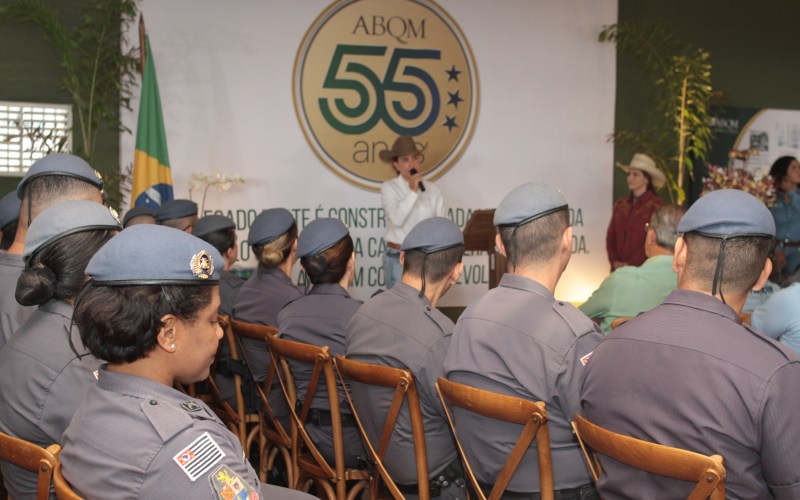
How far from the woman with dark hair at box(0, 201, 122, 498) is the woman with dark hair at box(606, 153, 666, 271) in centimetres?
519

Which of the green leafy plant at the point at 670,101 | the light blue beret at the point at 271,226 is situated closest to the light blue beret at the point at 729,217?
the light blue beret at the point at 271,226

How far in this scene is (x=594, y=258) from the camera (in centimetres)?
757

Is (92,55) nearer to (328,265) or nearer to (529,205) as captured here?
(328,265)

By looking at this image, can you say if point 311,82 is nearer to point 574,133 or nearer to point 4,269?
point 574,133

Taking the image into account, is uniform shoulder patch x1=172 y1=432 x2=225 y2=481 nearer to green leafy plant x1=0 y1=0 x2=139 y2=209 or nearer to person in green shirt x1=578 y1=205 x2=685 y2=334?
person in green shirt x1=578 y1=205 x2=685 y2=334

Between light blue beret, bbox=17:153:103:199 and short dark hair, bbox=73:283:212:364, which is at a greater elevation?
light blue beret, bbox=17:153:103:199

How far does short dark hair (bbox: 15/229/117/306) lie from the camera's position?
1.90 metres

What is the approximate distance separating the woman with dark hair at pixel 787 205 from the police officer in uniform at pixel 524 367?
534 centimetres

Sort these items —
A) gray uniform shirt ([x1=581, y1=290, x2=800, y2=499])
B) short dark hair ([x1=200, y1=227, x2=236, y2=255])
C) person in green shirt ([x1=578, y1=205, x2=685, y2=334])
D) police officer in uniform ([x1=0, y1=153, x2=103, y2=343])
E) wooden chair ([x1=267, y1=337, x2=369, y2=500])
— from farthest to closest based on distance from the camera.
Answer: short dark hair ([x1=200, y1=227, x2=236, y2=255])
person in green shirt ([x1=578, y1=205, x2=685, y2=334])
police officer in uniform ([x1=0, y1=153, x2=103, y2=343])
wooden chair ([x1=267, y1=337, x2=369, y2=500])
gray uniform shirt ([x1=581, y1=290, x2=800, y2=499])

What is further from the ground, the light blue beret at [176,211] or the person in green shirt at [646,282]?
the light blue beret at [176,211]

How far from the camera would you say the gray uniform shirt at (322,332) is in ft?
9.28

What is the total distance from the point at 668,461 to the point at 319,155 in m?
5.44

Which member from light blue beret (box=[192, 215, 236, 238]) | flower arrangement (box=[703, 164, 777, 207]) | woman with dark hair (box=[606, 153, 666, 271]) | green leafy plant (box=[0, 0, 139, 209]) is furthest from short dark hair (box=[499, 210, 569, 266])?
woman with dark hair (box=[606, 153, 666, 271])

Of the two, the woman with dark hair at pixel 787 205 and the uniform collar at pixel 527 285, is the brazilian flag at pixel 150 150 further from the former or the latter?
the woman with dark hair at pixel 787 205
